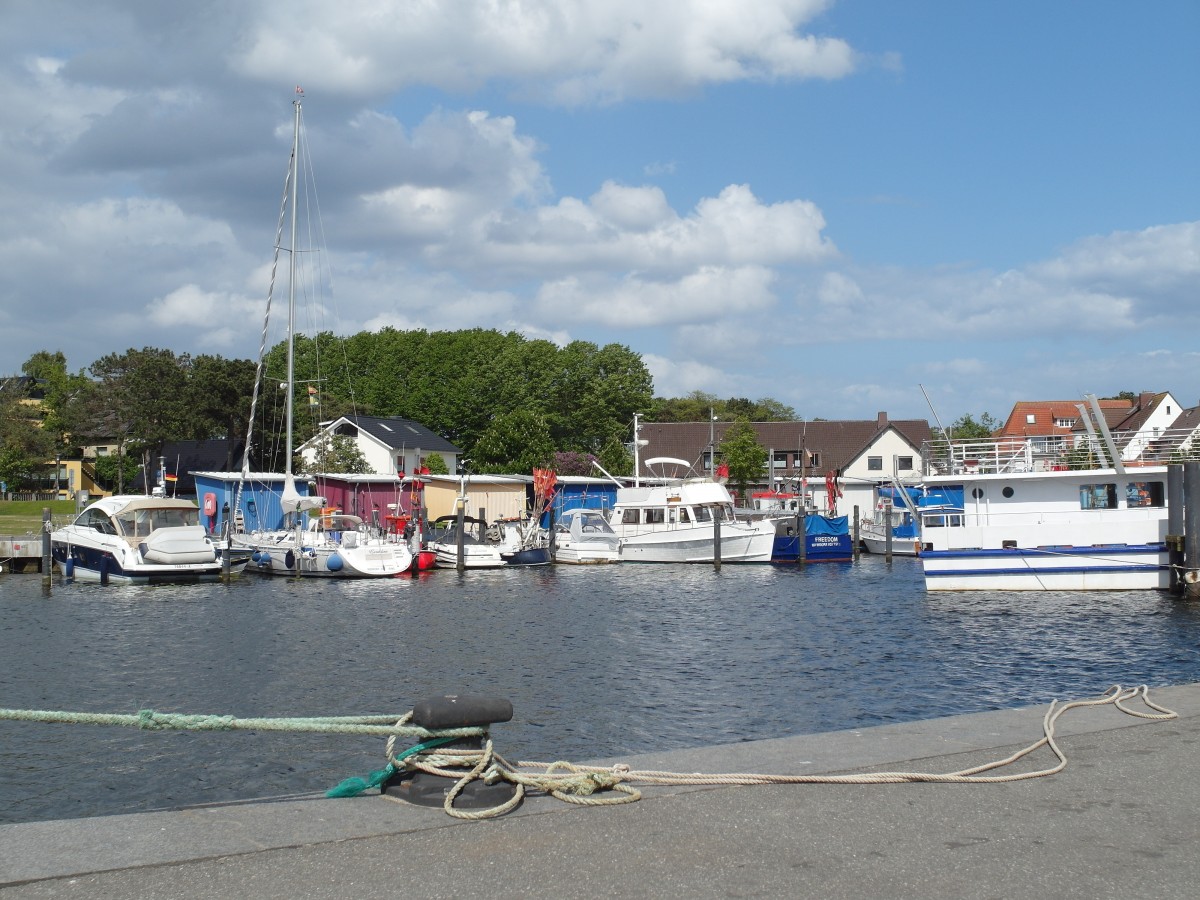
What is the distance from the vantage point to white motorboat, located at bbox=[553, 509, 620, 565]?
5222cm

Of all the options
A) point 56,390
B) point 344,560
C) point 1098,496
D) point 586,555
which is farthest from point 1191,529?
point 56,390

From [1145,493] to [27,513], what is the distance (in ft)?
232

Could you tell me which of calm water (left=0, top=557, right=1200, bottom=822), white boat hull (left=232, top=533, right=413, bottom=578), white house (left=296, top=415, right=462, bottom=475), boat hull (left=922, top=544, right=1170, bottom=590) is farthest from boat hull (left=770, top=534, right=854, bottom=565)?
white house (left=296, top=415, right=462, bottom=475)

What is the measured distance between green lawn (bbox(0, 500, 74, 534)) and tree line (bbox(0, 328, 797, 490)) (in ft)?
14.2

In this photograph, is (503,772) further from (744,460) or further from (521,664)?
(744,460)

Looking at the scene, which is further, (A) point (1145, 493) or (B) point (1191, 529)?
(A) point (1145, 493)

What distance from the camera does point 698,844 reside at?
22.5 feet

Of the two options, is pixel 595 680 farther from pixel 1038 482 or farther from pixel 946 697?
pixel 1038 482

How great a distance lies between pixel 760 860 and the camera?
6.57 meters

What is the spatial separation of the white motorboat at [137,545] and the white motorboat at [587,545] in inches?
587

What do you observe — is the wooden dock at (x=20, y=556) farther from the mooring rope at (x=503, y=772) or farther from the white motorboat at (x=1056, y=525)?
the mooring rope at (x=503, y=772)

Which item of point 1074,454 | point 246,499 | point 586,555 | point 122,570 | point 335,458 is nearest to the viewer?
point 1074,454

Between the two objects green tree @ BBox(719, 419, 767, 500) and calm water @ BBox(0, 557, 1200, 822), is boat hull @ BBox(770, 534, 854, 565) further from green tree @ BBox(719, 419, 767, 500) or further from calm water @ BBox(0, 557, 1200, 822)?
green tree @ BBox(719, 419, 767, 500)

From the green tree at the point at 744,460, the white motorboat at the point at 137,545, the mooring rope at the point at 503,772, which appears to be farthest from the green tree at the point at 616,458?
the mooring rope at the point at 503,772
